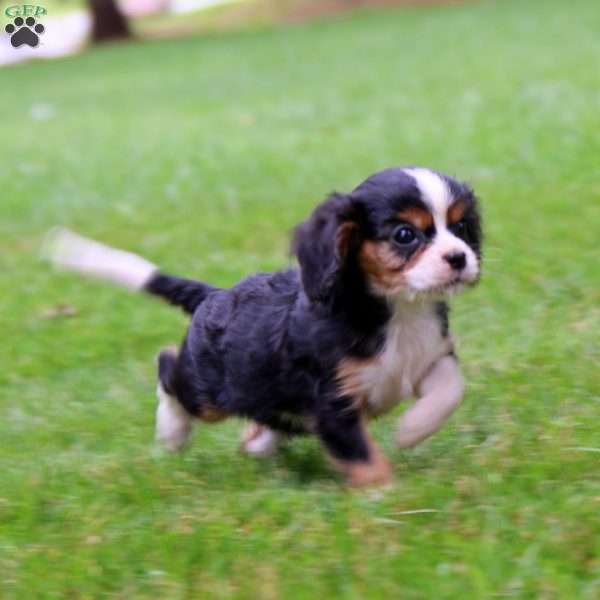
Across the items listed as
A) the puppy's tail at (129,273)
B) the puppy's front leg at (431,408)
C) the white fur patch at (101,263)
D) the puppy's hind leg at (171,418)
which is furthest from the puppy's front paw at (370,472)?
the white fur patch at (101,263)

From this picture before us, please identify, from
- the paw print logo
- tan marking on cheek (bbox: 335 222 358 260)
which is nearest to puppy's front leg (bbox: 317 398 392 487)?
tan marking on cheek (bbox: 335 222 358 260)

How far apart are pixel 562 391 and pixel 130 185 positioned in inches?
298

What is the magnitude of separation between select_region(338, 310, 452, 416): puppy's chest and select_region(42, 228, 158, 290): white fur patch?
1401 mm

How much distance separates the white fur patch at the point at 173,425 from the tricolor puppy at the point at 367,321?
0.61m

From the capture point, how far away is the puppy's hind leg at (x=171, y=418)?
520 centimetres

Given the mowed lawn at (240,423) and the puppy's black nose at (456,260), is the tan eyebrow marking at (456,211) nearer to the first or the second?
the puppy's black nose at (456,260)

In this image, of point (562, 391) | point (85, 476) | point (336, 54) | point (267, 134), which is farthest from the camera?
point (336, 54)

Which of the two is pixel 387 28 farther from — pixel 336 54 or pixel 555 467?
pixel 555 467

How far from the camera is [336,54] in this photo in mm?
24453

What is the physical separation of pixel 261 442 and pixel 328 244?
1.13 meters

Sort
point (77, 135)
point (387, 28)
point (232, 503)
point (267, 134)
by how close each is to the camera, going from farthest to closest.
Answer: point (387, 28)
point (77, 135)
point (267, 134)
point (232, 503)

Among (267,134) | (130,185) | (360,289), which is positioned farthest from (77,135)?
(360,289)

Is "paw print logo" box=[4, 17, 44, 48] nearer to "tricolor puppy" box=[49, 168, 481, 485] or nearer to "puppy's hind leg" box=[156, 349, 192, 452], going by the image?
"puppy's hind leg" box=[156, 349, 192, 452]

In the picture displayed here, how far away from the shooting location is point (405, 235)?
13.7 feet
